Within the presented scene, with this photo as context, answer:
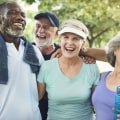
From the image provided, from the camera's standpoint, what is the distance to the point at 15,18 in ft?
13.3

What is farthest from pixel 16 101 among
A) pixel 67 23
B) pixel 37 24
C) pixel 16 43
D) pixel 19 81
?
pixel 37 24

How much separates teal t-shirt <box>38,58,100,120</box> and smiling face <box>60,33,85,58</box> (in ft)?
0.64

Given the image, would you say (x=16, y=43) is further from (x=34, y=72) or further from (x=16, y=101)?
(x=16, y=101)

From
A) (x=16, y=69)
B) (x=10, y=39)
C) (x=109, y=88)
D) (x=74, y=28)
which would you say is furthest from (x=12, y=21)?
(x=109, y=88)

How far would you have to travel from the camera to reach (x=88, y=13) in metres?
17.1

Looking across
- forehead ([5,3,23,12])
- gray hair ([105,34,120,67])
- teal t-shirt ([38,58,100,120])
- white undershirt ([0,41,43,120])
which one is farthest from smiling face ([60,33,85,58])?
forehead ([5,3,23,12])

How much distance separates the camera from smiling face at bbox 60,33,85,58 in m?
4.03

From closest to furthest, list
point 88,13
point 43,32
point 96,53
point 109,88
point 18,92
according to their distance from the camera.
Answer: point 109,88 → point 18,92 → point 96,53 → point 43,32 → point 88,13

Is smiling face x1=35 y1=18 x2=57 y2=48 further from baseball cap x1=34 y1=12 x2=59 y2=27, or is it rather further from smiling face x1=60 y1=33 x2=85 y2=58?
smiling face x1=60 y1=33 x2=85 y2=58

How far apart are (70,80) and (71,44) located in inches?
15.1

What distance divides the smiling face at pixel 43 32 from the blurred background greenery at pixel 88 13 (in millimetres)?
300

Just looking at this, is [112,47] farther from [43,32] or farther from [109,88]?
[43,32]

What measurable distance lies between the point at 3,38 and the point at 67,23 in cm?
71

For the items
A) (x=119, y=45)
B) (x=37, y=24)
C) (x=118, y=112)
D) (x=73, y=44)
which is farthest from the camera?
(x=37, y=24)
